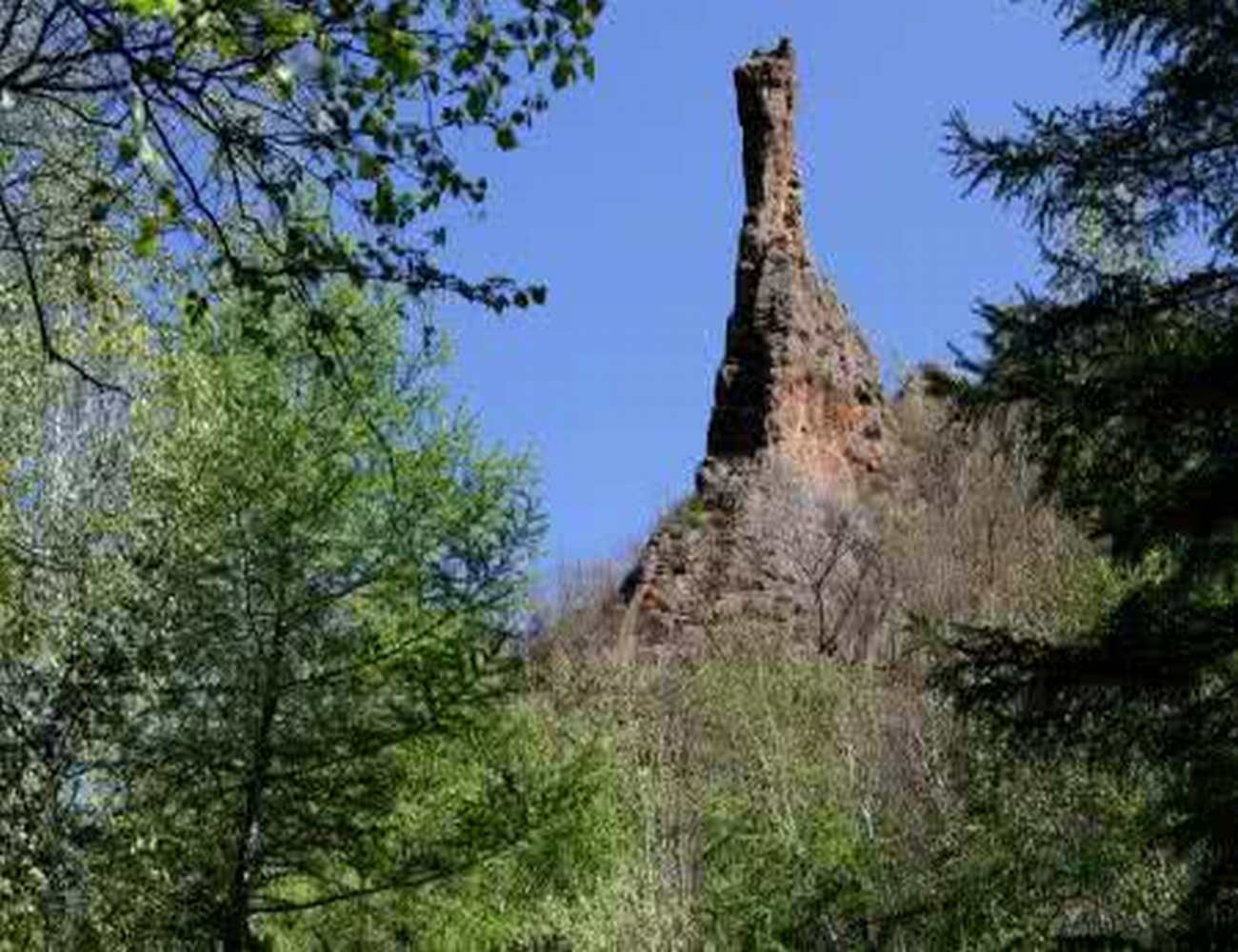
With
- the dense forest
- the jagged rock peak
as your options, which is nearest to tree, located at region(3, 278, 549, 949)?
the dense forest

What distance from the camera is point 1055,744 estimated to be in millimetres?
9398

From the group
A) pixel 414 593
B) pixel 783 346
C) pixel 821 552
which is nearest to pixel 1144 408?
pixel 414 593

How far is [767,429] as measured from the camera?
45.6m

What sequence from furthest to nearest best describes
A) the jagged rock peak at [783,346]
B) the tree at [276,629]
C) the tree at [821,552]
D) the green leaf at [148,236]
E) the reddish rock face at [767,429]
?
the jagged rock peak at [783,346] < the reddish rock face at [767,429] < the tree at [821,552] < the tree at [276,629] < the green leaf at [148,236]

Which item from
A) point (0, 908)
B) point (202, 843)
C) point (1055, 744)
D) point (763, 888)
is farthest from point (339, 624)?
point (763, 888)

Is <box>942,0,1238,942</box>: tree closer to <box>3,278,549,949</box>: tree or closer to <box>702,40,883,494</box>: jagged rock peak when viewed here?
<box>3,278,549,949</box>: tree

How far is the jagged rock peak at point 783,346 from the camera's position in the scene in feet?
151

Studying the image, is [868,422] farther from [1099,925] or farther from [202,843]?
[202,843]

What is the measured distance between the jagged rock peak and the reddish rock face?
3cm

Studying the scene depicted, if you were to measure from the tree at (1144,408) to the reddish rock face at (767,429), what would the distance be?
3047 centimetres

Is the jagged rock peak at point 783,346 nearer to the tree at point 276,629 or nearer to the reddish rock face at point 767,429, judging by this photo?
the reddish rock face at point 767,429

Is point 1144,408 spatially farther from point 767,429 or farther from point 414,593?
point 767,429

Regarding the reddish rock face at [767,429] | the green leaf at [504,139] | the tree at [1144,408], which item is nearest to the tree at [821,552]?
the reddish rock face at [767,429]

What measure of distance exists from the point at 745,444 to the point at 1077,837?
29482mm
